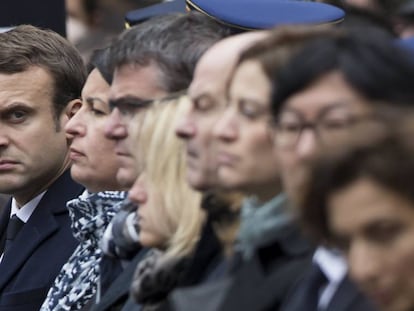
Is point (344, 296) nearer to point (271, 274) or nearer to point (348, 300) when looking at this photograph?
point (348, 300)

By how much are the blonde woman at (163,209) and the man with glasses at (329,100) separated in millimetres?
687

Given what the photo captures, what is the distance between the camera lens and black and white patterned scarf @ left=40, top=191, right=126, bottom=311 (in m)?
5.31

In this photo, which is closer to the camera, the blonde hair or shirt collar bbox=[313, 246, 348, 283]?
shirt collar bbox=[313, 246, 348, 283]

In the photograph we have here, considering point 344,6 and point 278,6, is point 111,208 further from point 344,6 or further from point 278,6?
point 344,6

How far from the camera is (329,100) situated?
329cm

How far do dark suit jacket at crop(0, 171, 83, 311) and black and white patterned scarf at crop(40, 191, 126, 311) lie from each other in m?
0.55

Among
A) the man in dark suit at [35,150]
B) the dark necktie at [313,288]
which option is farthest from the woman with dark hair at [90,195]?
the dark necktie at [313,288]

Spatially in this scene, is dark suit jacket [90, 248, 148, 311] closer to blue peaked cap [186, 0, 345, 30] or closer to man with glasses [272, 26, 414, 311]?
blue peaked cap [186, 0, 345, 30]

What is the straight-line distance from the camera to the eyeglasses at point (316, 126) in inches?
123

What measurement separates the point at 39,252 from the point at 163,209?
210 centimetres

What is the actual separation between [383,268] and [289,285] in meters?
0.89

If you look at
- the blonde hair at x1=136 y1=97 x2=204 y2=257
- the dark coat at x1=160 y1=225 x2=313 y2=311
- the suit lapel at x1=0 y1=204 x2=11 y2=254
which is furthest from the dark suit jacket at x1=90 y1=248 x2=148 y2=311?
the suit lapel at x1=0 y1=204 x2=11 y2=254

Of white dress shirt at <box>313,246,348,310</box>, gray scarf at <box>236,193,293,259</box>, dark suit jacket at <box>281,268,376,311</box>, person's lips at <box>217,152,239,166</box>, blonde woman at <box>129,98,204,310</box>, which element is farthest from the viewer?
blonde woman at <box>129,98,204,310</box>

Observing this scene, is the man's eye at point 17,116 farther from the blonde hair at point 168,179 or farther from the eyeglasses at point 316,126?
the eyeglasses at point 316,126
